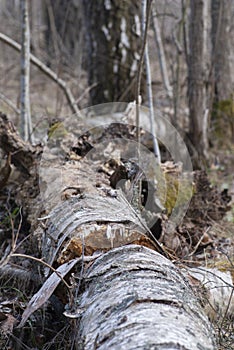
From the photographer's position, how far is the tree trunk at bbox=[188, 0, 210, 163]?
514 cm

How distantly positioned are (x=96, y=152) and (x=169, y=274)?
73.1 inches

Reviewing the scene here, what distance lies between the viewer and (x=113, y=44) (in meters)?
5.81

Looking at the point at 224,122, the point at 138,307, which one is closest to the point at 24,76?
the point at 224,122

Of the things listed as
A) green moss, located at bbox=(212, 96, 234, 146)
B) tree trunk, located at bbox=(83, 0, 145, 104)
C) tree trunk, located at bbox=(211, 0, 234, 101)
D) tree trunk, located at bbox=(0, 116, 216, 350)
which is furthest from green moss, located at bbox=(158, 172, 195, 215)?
tree trunk, located at bbox=(211, 0, 234, 101)

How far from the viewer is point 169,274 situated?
6.52ft

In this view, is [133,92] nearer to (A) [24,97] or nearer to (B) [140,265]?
(A) [24,97]

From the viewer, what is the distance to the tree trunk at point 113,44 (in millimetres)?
5727

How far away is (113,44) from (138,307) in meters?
4.56

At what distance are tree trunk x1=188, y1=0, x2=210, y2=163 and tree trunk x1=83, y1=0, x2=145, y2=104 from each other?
72 centimetres

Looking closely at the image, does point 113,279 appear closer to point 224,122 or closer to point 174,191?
point 174,191

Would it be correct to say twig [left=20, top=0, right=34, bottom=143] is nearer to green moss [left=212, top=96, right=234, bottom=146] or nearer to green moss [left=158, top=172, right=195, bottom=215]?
green moss [left=158, top=172, right=195, bottom=215]

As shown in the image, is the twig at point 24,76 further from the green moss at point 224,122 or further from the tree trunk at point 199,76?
the green moss at point 224,122

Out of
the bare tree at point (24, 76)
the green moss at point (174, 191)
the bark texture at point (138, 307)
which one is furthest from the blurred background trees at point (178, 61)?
the bark texture at point (138, 307)

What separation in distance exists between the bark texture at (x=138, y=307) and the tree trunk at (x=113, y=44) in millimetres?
3802
